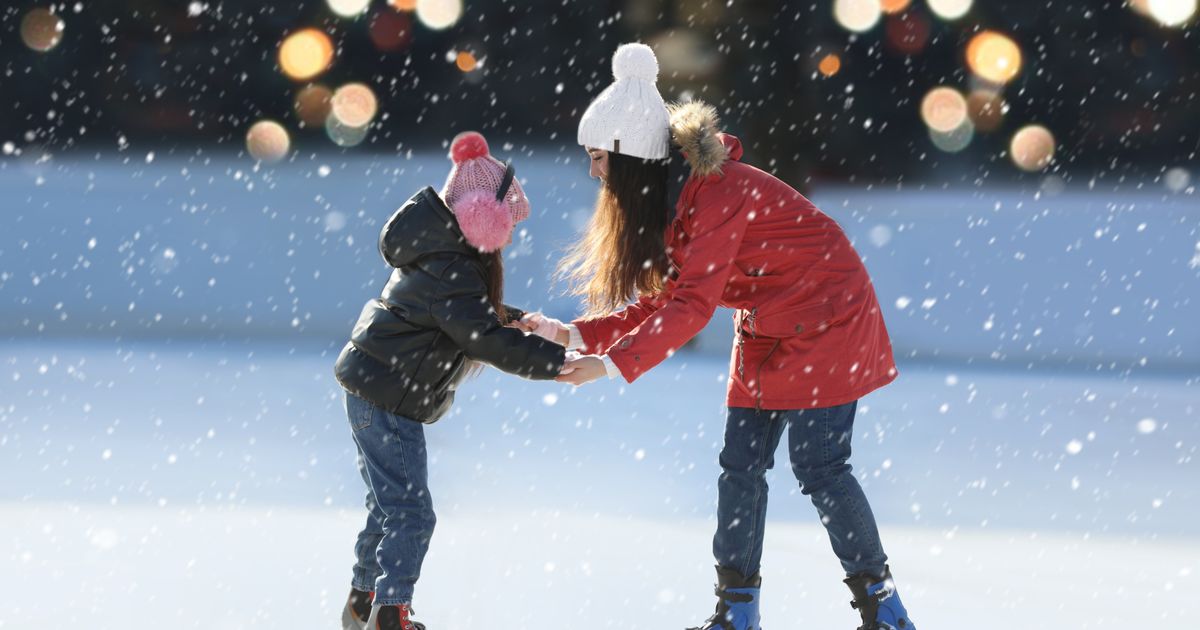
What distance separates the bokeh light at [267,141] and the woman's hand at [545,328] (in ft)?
18.8

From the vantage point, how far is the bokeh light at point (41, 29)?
8.10m

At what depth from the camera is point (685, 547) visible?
3316 mm

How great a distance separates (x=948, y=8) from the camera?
7824mm

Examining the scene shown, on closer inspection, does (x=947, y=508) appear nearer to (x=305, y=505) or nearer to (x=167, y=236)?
(x=305, y=505)

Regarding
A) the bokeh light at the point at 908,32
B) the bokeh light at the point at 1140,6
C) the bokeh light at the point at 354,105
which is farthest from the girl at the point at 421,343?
the bokeh light at the point at 1140,6

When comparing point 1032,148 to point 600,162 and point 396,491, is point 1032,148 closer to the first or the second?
point 600,162

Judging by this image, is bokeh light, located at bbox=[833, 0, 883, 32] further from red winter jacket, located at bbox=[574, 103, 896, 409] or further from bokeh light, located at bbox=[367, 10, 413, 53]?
red winter jacket, located at bbox=[574, 103, 896, 409]

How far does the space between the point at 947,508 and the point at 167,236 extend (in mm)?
5242

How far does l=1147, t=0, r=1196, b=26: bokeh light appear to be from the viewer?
25.5 feet

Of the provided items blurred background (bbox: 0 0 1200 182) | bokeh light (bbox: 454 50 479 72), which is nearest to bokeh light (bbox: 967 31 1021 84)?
blurred background (bbox: 0 0 1200 182)

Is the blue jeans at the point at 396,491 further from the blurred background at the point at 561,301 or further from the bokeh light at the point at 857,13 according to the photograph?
the bokeh light at the point at 857,13

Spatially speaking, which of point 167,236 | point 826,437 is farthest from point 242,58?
point 826,437

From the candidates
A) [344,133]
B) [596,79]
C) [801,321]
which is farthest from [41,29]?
[801,321]

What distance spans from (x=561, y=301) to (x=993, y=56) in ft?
10.7
